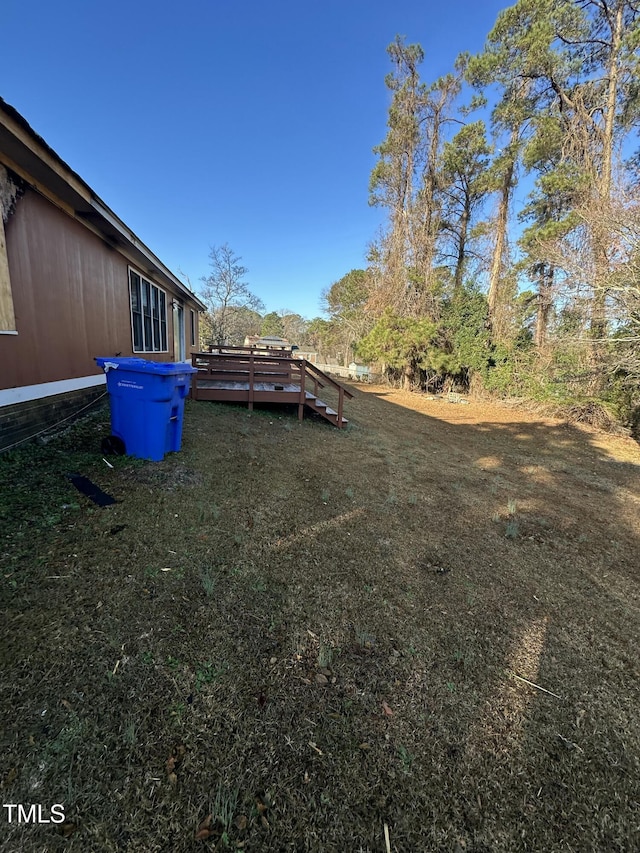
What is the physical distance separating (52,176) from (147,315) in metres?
4.80

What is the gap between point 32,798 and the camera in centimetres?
121

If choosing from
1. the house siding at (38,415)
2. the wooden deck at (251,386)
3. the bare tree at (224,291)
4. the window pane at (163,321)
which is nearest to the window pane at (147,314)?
the window pane at (163,321)

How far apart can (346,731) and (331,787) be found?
0.23m

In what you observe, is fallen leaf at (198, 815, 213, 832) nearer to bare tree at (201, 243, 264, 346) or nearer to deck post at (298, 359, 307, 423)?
deck post at (298, 359, 307, 423)

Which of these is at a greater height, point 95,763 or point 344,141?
point 344,141

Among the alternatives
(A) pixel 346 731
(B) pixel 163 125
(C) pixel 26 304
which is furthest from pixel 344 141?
(A) pixel 346 731

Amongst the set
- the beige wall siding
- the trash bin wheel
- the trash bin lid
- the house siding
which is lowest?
the trash bin wheel

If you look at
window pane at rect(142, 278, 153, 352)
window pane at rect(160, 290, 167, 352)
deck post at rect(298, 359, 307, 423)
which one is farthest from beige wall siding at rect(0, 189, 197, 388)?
deck post at rect(298, 359, 307, 423)

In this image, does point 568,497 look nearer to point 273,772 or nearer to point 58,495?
point 273,772

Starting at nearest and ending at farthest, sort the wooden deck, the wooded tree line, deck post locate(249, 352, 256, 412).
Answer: deck post locate(249, 352, 256, 412), the wooden deck, the wooded tree line

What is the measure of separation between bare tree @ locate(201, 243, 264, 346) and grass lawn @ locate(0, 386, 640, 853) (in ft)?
75.0

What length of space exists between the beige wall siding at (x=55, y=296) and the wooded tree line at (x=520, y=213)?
37.9 ft

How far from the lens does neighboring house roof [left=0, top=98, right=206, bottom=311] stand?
3168mm

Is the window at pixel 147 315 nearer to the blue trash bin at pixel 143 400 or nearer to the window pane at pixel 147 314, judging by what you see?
the window pane at pixel 147 314
